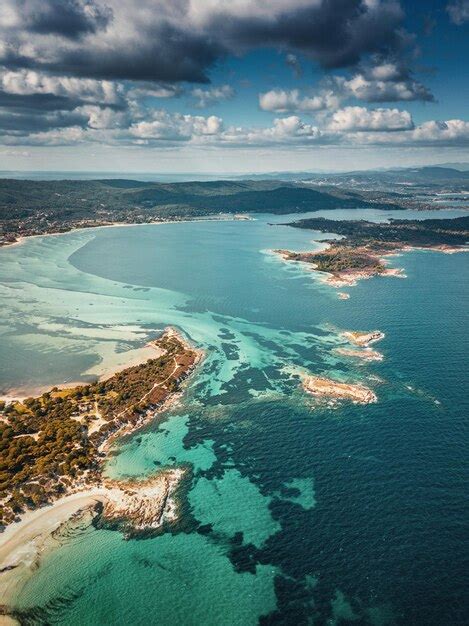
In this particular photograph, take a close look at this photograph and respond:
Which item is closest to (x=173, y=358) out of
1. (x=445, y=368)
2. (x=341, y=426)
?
(x=341, y=426)

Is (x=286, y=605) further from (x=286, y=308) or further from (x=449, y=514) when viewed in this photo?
(x=286, y=308)

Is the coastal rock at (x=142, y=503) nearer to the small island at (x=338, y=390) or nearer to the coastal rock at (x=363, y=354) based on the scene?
the small island at (x=338, y=390)

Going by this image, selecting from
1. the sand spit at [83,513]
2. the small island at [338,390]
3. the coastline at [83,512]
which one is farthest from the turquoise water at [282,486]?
the small island at [338,390]

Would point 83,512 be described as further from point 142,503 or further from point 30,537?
point 142,503

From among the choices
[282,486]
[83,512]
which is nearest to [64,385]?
[83,512]

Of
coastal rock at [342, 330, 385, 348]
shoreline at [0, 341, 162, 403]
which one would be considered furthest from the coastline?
coastal rock at [342, 330, 385, 348]
